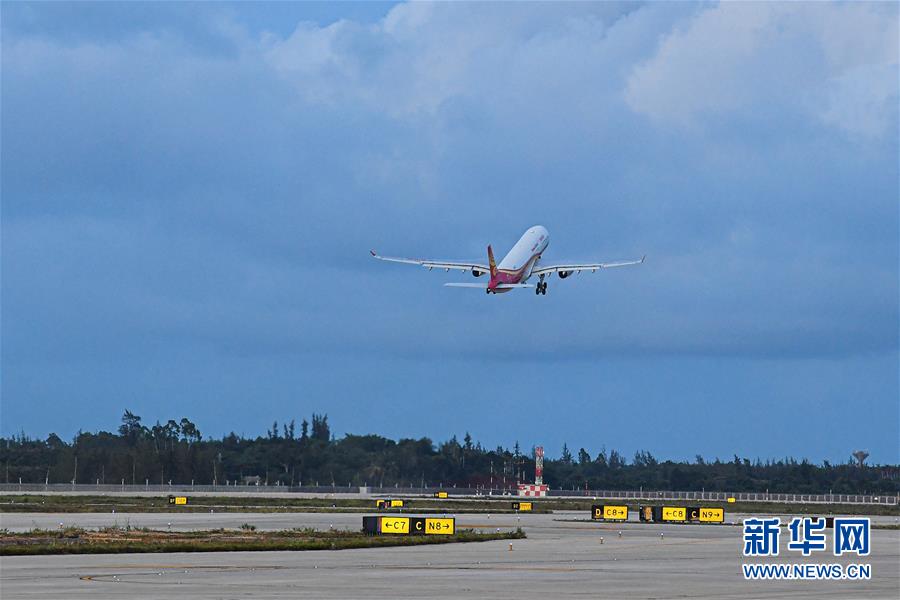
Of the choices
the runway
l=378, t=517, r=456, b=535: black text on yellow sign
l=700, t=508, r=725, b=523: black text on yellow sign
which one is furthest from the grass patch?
l=700, t=508, r=725, b=523: black text on yellow sign

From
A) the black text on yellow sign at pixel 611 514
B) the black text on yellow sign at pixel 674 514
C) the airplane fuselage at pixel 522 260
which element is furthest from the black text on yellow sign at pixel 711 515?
the airplane fuselage at pixel 522 260

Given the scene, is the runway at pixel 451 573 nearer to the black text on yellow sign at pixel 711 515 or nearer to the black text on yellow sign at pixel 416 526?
the black text on yellow sign at pixel 416 526

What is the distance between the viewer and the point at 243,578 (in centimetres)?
5409

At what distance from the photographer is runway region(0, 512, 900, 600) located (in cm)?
4884

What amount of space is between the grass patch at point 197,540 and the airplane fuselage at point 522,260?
3122 cm

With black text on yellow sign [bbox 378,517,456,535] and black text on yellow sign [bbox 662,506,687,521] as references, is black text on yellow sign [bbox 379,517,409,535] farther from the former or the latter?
black text on yellow sign [bbox 662,506,687,521]

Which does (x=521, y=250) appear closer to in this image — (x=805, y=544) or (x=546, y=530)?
(x=546, y=530)

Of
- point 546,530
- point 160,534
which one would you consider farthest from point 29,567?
point 546,530

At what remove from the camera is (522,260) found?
123750 mm

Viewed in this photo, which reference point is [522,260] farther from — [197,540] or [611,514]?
[197,540]

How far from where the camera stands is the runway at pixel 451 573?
1923 inches

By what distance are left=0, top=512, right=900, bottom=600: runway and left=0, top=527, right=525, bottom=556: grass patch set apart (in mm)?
2723

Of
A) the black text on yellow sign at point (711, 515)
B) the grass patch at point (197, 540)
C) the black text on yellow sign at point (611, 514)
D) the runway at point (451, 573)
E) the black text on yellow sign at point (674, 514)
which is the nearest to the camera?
the runway at point (451, 573)

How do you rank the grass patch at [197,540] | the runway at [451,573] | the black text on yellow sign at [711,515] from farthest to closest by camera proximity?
the black text on yellow sign at [711,515] → the grass patch at [197,540] → the runway at [451,573]
